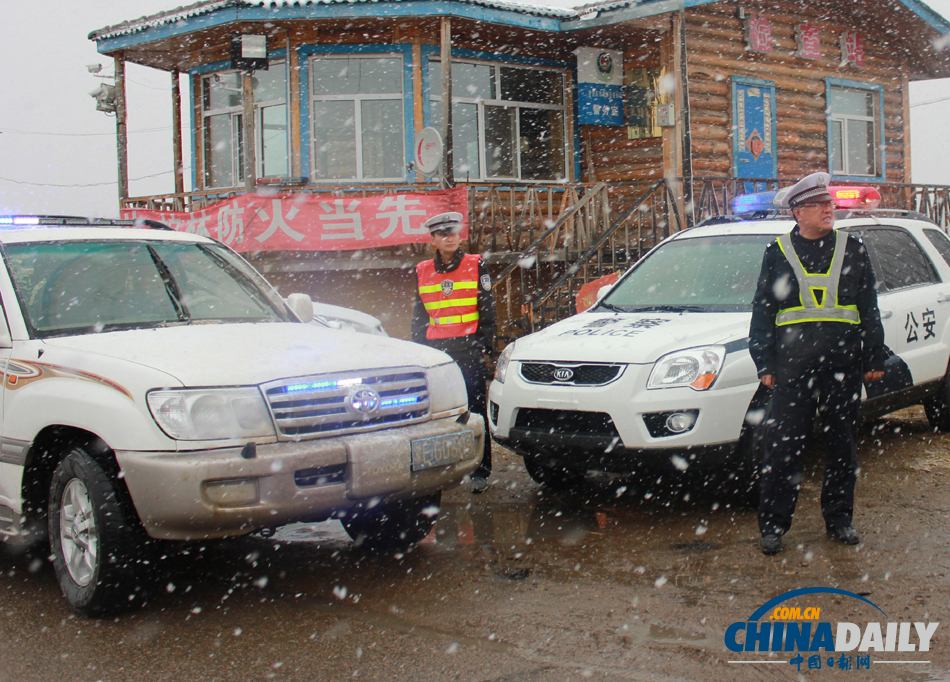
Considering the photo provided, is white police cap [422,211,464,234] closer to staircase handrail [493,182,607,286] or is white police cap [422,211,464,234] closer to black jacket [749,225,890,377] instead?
black jacket [749,225,890,377]

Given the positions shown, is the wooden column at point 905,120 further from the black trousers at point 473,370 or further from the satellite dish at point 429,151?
the black trousers at point 473,370

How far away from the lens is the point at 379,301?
14.4m

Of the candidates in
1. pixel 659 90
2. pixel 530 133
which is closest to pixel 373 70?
pixel 530 133

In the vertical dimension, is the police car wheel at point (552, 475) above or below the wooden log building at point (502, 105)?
below

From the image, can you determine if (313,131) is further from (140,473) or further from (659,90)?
(140,473)

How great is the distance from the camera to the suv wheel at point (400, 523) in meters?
4.96

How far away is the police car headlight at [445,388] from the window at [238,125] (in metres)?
10.4

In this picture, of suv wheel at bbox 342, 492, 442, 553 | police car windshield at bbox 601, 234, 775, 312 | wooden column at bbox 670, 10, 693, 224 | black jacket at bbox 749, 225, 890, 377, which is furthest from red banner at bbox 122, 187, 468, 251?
black jacket at bbox 749, 225, 890, 377

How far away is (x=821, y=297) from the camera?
475cm

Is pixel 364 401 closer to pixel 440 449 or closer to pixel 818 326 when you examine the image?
pixel 440 449

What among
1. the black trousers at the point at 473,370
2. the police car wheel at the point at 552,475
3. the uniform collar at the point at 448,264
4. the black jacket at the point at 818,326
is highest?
the uniform collar at the point at 448,264

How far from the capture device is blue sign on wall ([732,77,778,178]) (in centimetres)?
1529

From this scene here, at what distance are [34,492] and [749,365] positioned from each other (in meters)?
3.72

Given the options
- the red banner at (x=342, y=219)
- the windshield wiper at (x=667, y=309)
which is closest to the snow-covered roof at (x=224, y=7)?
the red banner at (x=342, y=219)
